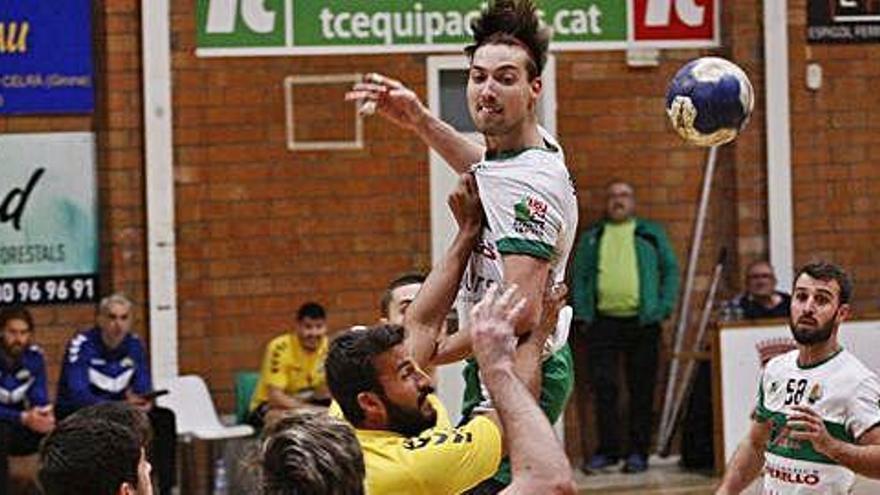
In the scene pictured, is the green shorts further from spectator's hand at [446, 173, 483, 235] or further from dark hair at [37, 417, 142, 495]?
dark hair at [37, 417, 142, 495]

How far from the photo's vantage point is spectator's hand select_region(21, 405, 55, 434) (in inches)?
467

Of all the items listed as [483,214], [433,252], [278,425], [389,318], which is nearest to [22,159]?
[433,252]

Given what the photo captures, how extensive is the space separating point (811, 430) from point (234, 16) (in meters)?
7.11

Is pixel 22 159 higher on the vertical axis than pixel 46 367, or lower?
higher

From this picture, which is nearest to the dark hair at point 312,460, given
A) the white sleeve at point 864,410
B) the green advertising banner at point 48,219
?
the white sleeve at point 864,410

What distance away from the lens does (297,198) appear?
14.0 metres

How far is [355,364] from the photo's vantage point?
5.02 metres

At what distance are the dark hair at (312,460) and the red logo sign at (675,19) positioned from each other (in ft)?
34.9

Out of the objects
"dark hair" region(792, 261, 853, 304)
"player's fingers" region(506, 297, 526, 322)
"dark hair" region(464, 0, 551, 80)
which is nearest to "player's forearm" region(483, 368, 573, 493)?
"player's fingers" region(506, 297, 526, 322)

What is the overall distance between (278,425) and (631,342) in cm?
1007

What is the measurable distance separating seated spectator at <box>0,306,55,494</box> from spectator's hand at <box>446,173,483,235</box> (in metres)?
6.46

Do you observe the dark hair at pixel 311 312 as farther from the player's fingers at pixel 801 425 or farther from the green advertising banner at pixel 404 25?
the player's fingers at pixel 801 425

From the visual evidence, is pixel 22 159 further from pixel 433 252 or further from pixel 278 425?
pixel 278 425

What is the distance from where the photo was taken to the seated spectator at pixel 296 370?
1281 centimetres
